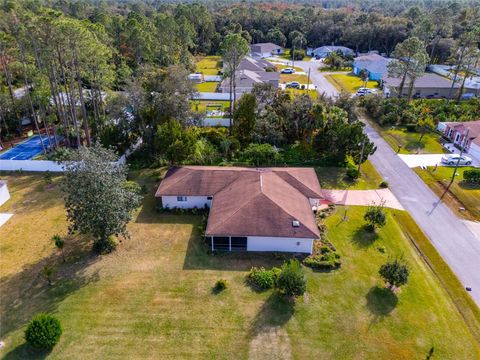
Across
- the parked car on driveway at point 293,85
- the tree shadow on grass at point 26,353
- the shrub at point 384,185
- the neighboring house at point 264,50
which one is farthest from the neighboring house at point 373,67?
the tree shadow on grass at point 26,353

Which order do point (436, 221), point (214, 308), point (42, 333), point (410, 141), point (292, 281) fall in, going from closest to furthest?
1. point (42, 333)
2. point (292, 281)
3. point (214, 308)
4. point (436, 221)
5. point (410, 141)

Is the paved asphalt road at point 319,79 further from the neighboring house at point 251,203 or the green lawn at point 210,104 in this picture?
the neighboring house at point 251,203

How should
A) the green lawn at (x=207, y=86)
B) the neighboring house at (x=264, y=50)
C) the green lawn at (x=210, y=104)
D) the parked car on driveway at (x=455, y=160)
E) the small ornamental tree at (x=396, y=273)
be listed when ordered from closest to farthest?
the small ornamental tree at (x=396, y=273)
the parked car on driveway at (x=455, y=160)
the green lawn at (x=210, y=104)
the green lawn at (x=207, y=86)
the neighboring house at (x=264, y=50)

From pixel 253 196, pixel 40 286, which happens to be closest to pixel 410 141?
pixel 253 196

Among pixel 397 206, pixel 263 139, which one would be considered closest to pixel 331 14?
pixel 263 139

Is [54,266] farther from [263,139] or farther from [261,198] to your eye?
[263,139]

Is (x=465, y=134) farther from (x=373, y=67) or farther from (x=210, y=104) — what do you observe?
(x=373, y=67)

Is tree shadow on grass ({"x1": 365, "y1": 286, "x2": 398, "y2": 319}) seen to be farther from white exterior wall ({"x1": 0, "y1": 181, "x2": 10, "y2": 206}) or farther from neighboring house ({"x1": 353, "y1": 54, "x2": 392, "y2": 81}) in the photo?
neighboring house ({"x1": 353, "y1": 54, "x2": 392, "y2": 81})
